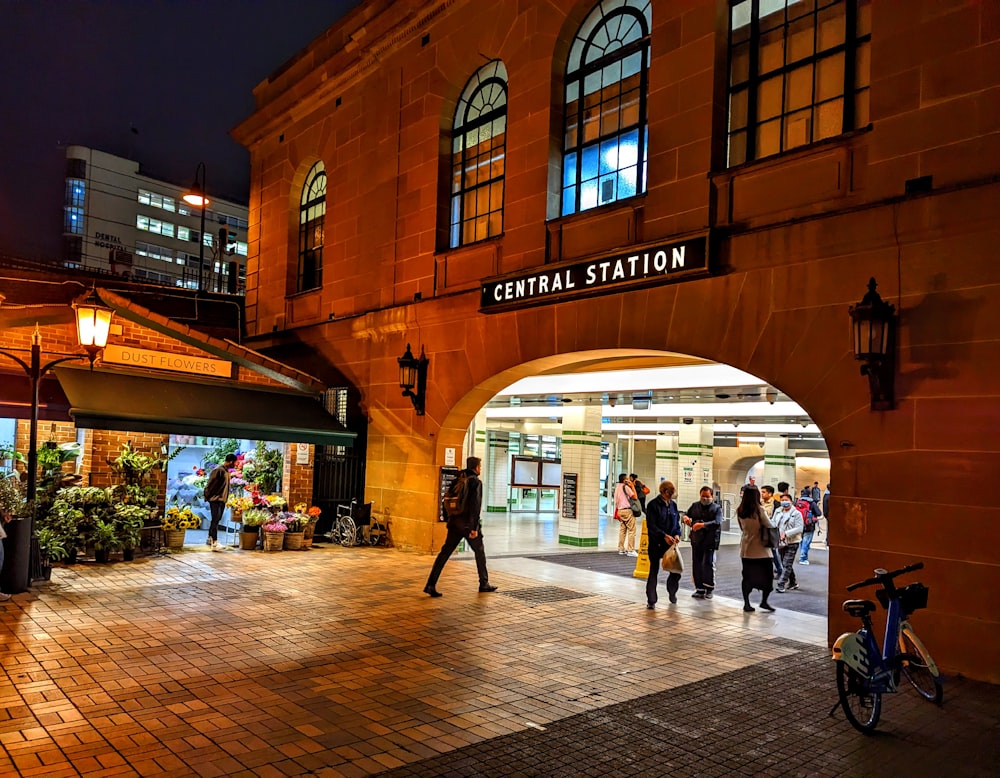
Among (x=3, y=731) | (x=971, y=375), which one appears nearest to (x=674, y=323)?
(x=971, y=375)

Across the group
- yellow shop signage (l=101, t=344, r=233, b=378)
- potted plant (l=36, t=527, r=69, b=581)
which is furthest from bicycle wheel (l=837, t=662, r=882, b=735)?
yellow shop signage (l=101, t=344, r=233, b=378)

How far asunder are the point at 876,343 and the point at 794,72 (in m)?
3.74

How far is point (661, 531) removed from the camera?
9.97 meters

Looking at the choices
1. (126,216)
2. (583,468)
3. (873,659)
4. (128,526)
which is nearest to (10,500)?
(128,526)

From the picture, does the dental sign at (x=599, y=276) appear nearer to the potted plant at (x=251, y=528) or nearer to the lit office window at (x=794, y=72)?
the lit office window at (x=794, y=72)

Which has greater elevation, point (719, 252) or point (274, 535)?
point (719, 252)

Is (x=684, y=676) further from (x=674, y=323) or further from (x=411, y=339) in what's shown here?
(x=411, y=339)

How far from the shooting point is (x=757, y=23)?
959 centimetres

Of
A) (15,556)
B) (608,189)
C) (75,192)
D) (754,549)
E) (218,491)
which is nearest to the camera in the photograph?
(15,556)

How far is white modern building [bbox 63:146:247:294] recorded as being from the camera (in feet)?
243

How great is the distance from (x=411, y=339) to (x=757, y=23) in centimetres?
744

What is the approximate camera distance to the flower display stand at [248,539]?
13.5 m

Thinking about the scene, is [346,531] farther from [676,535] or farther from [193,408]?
[676,535]

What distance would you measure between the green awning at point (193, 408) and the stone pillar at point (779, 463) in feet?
50.3
